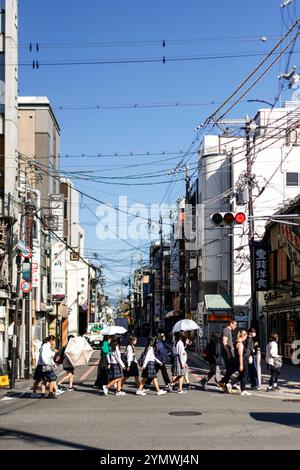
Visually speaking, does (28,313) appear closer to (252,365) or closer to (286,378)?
(286,378)

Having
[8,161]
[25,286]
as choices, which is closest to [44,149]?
[8,161]

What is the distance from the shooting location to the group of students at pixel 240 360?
20.2 m

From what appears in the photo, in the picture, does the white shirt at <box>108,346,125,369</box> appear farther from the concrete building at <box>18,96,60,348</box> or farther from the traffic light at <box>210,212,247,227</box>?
the concrete building at <box>18,96,60,348</box>

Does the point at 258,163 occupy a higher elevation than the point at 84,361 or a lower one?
higher

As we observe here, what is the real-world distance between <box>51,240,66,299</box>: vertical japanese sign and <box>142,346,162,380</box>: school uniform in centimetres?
3017

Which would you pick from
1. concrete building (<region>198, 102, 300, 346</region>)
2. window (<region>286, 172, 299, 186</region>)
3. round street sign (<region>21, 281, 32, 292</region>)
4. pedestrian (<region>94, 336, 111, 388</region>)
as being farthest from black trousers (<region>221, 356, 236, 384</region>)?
window (<region>286, 172, 299, 186</region>)

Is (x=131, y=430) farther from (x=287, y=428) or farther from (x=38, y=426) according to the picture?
(x=287, y=428)

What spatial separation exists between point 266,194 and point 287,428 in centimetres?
4075

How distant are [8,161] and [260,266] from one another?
603 inches

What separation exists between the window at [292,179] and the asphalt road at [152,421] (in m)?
33.9

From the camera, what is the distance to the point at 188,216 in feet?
196

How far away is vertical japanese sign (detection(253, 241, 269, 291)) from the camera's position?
124 ft
